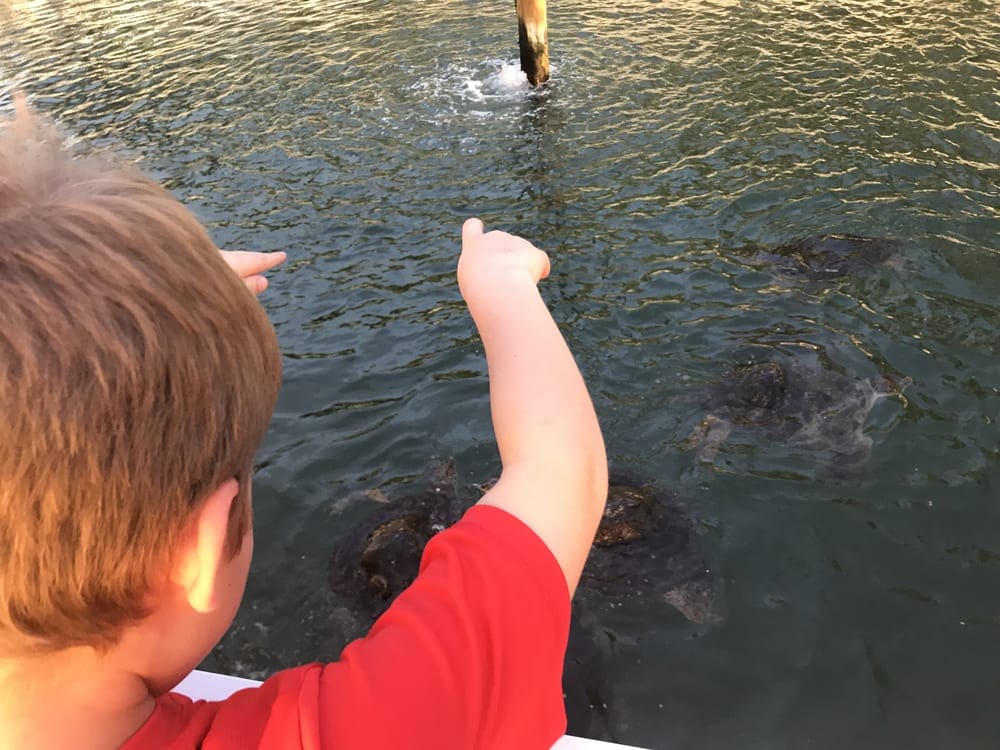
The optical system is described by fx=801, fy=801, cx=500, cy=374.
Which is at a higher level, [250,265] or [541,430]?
[250,265]

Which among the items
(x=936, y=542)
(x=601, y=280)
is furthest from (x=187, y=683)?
(x=601, y=280)

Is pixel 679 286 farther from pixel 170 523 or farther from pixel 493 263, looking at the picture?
pixel 170 523

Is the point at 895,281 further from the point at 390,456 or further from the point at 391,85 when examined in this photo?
the point at 391,85

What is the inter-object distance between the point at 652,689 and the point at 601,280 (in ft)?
12.2

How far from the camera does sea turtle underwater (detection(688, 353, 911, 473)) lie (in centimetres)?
477

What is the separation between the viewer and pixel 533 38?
1022 cm

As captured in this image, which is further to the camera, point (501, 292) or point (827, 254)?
point (827, 254)

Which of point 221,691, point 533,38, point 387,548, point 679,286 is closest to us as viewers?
point 221,691

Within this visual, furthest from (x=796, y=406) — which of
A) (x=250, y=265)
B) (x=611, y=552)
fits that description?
(x=250, y=265)

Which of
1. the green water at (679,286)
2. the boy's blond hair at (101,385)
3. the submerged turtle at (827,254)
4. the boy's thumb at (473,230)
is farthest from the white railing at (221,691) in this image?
the submerged turtle at (827,254)

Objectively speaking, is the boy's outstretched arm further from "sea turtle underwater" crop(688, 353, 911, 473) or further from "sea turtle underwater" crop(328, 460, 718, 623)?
"sea turtle underwater" crop(688, 353, 911, 473)

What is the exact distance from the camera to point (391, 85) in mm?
11039

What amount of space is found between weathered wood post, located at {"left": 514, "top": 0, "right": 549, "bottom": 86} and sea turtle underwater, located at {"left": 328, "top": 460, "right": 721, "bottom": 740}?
24.1ft

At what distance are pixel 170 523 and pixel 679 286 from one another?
5.82 metres
